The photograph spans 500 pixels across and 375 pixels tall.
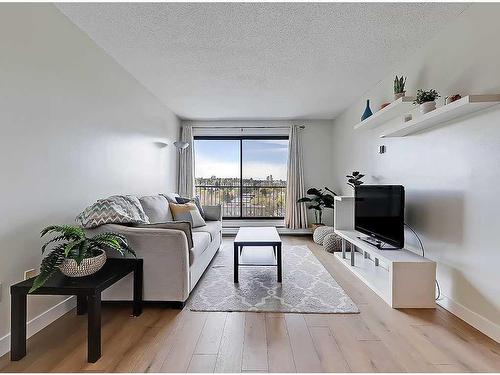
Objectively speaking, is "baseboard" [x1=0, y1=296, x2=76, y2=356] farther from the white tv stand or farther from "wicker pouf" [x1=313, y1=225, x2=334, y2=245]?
"wicker pouf" [x1=313, y1=225, x2=334, y2=245]

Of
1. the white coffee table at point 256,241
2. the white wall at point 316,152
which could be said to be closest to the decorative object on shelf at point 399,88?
the white coffee table at point 256,241

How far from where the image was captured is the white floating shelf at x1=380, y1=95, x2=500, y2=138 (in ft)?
6.47

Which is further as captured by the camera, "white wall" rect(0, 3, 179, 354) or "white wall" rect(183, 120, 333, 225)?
"white wall" rect(183, 120, 333, 225)

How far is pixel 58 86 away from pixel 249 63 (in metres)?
1.88

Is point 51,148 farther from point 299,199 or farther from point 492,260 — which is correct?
point 299,199

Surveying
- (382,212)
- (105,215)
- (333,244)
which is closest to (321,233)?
(333,244)

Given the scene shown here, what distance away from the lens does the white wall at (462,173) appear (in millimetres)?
2090

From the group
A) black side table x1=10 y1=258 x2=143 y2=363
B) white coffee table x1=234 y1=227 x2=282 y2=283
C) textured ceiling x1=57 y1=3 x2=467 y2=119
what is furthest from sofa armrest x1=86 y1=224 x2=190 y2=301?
textured ceiling x1=57 y1=3 x2=467 y2=119

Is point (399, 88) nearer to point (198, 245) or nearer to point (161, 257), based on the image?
point (198, 245)

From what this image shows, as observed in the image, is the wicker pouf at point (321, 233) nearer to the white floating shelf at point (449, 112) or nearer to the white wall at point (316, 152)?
the white wall at point (316, 152)

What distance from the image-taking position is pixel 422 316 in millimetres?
2410

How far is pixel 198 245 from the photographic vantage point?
3.04 meters

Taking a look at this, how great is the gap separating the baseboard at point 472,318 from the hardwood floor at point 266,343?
0.05 metres

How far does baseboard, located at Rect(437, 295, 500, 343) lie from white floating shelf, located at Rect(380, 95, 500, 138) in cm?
154
